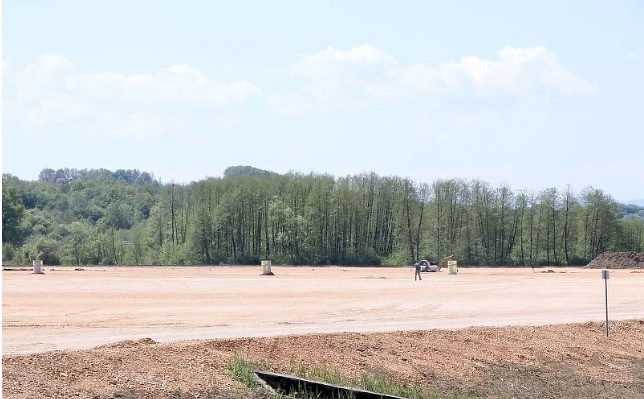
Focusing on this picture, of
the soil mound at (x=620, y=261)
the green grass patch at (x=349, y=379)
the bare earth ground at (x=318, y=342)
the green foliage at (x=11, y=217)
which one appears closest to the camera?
the bare earth ground at (x=318, y=342)

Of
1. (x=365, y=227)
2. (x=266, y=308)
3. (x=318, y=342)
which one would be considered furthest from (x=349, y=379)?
(x=365, y=227)

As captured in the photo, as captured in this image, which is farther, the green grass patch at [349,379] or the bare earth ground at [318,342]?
the green grass patch at [349,379]

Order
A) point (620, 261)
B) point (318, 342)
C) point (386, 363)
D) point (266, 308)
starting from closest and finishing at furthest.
Answer: point (386, 363) → point (318, 342) → point (266, 308) → point (620, 261)

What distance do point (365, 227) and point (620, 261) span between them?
3442cm

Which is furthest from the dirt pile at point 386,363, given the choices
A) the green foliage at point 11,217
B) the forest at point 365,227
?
the green foliage at point 11,217

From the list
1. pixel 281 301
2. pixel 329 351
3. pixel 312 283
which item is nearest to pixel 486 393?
pixel 329 351

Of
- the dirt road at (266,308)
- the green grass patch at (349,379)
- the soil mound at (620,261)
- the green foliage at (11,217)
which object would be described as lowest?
the green grass patch at (349,379)

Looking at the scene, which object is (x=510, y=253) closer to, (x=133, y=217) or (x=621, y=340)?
(x=133, y=217)

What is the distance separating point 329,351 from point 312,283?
129ft

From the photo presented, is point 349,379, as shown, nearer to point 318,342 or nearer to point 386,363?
point 386,363

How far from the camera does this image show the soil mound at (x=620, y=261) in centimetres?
9856

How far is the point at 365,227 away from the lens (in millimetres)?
125125

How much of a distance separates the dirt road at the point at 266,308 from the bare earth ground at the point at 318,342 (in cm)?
8

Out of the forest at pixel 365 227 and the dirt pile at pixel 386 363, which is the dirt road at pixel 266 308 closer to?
the dirt pile at pixel 386 363
